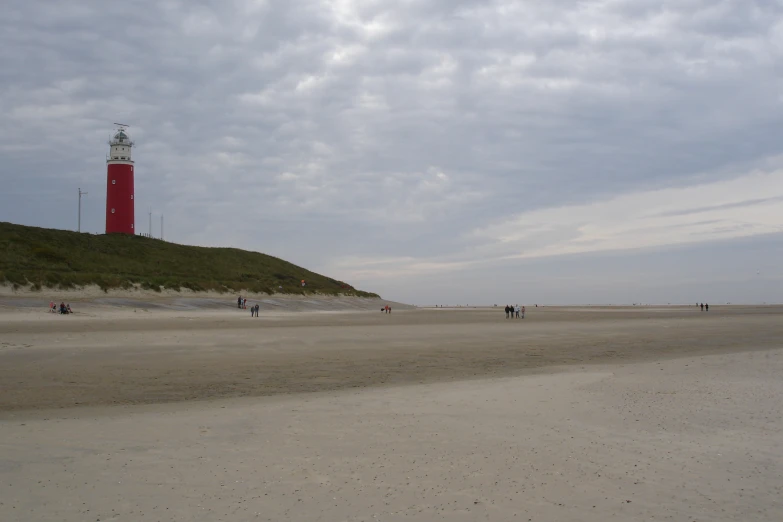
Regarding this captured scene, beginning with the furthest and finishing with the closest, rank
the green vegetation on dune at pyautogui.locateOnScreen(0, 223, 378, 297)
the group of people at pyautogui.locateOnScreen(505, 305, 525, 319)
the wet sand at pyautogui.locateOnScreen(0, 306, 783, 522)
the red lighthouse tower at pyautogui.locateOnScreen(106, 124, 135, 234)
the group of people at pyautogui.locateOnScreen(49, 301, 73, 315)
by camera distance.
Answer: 1. the red lighthouse tower at pyautogui.locateOnScreen(106, 124, 135, 234)
2. the group of people at pyautogui.locateOnScreen(505, 305, 525, 319)
3. the green vegetation on dune at pyautogui.locateOnScreen(0, 223, 378, 297)
4. the group of people at pyautogui.locateOnScreen(49, 301, 73, 315)
5. the wet sand at pyautogui.locateOnScreen(0, 306, 783, 522)

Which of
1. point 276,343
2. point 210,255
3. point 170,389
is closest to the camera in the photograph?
point 170,389

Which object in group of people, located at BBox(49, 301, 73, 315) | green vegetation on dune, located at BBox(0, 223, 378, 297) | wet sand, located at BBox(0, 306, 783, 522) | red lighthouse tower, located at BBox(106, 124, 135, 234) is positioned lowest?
wet sand, located at BBox(0, 306, 783, 522)

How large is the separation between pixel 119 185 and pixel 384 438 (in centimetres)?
Result: 7861

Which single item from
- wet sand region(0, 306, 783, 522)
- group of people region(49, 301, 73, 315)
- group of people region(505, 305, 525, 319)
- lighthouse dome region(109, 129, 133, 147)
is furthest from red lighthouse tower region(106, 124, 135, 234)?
wet sand region(0, 306, 783, 522)

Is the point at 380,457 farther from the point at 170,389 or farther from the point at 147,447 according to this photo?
the point at 170,389

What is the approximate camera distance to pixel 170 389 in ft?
41.0

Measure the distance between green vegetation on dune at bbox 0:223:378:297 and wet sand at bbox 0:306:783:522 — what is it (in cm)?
3379

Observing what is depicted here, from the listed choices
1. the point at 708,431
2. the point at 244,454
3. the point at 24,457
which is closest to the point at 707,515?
the point at 708,431

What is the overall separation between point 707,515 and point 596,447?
7.53ft

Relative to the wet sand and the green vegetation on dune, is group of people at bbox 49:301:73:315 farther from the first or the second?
the wet sand

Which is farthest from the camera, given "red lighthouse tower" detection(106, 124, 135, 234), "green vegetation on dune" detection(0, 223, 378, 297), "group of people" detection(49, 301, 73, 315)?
"red lighthouse tower" detection(106, 124, 135, 234)

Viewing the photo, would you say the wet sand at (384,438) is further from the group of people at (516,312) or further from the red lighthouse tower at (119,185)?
the red lighthouse tower at (119,185)

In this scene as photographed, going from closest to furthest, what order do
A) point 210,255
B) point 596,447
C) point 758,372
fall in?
point 596,447, point 758,372, point 210,255

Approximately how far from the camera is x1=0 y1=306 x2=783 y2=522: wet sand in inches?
230
